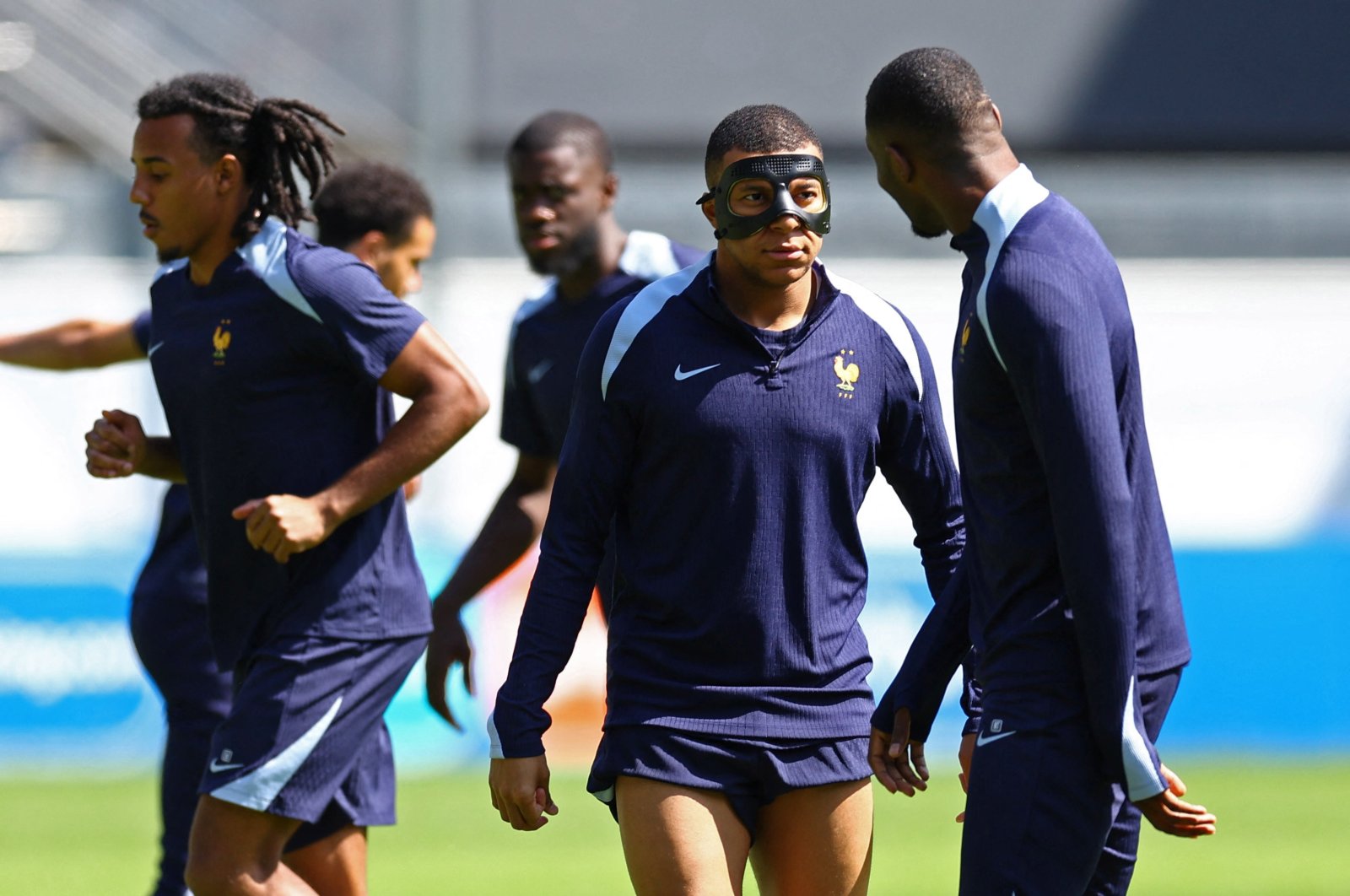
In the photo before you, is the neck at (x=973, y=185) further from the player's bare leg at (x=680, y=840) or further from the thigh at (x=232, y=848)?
the thigh at (x=232, y=848)

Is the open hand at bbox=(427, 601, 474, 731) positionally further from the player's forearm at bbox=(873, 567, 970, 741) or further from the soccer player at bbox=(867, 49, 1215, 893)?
the soccer player at bbox=(867, 49, 1215, 893)

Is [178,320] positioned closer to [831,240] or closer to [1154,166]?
[831,240]

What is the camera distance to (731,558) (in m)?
4.05

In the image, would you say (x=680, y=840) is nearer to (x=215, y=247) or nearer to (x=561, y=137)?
(x=215, y=247)

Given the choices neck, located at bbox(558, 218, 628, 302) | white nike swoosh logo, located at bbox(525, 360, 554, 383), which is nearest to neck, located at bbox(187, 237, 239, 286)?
white nike swoosh logo, located at bbox(525, 360, 554, 383)

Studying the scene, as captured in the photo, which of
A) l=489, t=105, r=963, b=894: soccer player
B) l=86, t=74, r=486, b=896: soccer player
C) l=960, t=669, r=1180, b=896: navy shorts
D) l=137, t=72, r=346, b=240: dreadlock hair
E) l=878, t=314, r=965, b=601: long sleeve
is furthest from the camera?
l=137, t=72, r=346, b=240: dreadlock hair

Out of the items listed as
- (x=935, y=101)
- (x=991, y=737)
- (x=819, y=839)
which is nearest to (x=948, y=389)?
(x=819, y=839)

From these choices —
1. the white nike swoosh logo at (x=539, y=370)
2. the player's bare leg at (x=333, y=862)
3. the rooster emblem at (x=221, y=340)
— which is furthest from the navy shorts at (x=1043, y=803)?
the white nike swoosh logo at (x=539, y=370)

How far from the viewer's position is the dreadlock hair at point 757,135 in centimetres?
413

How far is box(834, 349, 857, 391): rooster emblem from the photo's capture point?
13.6 ft

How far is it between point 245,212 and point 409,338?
0.63m

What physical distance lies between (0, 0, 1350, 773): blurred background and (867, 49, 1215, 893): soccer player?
7934 mm

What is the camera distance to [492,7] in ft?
69.6

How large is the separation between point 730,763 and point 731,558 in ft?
1.45
